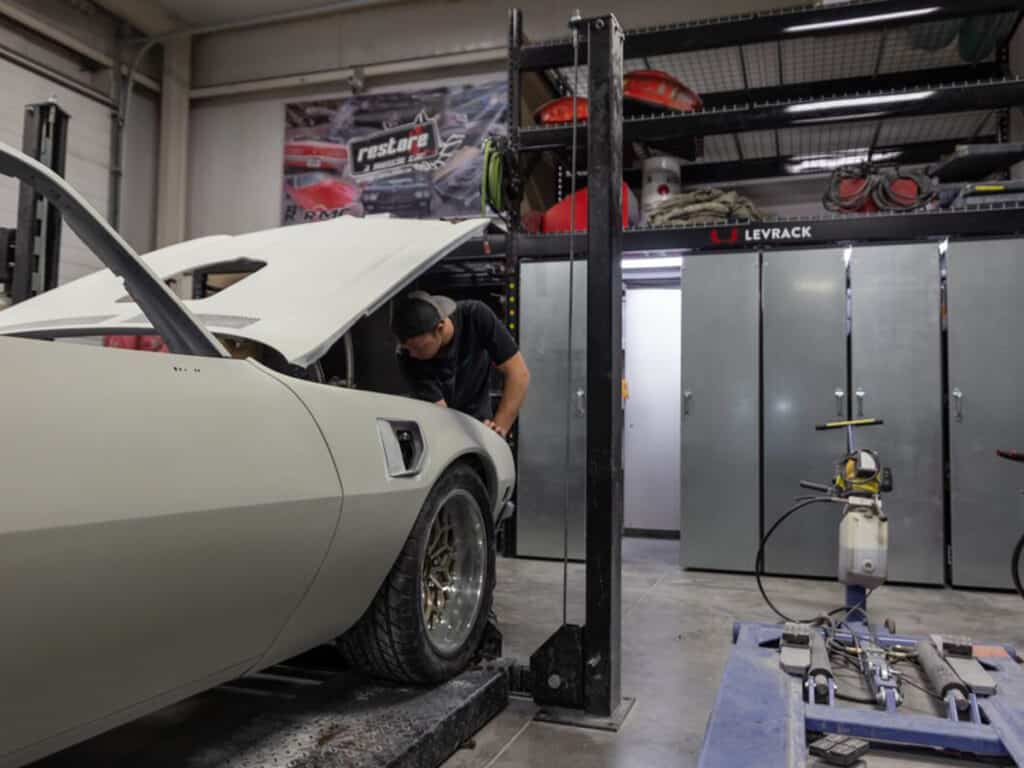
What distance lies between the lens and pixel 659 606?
13.5 ft

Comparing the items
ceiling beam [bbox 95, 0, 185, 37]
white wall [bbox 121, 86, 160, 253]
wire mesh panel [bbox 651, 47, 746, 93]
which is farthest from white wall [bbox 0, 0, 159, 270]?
wire mesh panel [bbox 651, 47, 746, 93]

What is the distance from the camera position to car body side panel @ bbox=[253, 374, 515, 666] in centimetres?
174

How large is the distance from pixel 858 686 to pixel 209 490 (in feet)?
7.34

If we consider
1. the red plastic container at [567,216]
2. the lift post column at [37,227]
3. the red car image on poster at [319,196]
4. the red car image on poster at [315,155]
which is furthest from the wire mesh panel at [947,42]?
the lift post column at [37,227]

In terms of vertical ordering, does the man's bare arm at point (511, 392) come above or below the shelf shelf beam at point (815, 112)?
below

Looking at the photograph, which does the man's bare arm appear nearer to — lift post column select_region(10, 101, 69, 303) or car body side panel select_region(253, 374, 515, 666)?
car body side panel select_region(253, 374, 515, 666)

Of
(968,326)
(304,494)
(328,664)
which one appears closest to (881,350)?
(968,326)

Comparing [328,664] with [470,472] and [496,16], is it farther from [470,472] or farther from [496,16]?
[496,16]

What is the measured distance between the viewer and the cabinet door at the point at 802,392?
16.2 feet

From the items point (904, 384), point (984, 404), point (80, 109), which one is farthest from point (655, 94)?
point (80, 109)

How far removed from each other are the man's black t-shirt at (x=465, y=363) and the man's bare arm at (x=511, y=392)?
0.11 feet

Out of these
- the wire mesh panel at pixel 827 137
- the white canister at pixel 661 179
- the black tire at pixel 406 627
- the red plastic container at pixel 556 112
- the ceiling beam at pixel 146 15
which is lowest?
the black tire at pixel 406 627

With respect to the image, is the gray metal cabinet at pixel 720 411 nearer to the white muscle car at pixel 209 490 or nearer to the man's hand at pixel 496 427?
the man's hand at pixel 496 427

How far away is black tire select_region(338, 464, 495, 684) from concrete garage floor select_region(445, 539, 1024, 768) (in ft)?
0.85
